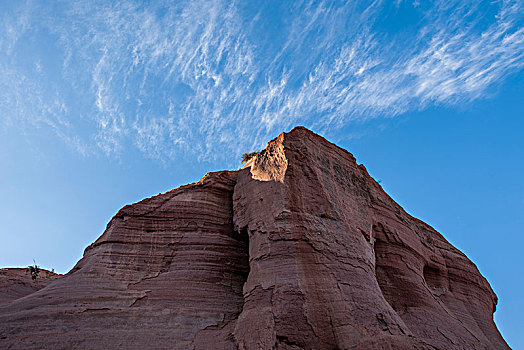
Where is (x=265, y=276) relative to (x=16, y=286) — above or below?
below

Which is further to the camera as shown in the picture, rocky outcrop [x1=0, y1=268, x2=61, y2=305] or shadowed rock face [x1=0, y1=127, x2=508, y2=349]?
rocky outcrop [x1=0, y1=268, x2=61, y2=305]

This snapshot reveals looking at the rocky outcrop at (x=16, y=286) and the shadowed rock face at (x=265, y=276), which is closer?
the shadowed rock face at (x=265, y=276)

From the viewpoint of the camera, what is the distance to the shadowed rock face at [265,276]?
8109 mm

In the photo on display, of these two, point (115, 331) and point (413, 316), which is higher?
point (413, 316)

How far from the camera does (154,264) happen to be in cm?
1049

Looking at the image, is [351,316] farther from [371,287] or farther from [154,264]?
[154,264]

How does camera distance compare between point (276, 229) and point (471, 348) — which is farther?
point (471, 348)

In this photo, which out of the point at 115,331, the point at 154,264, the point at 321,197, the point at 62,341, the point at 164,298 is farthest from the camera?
the point at 321,197

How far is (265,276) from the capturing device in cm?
915

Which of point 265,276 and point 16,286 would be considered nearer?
point 265,276

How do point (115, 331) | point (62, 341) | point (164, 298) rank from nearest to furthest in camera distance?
point (62, 341) < point (115, 331) < point (164, 298)

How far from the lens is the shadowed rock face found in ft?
26.6

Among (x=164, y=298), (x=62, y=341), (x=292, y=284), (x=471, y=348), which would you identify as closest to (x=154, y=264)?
(x=164, y=298)

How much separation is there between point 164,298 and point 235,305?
6.15 ft
